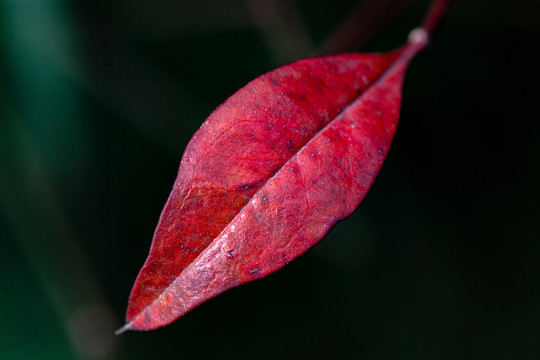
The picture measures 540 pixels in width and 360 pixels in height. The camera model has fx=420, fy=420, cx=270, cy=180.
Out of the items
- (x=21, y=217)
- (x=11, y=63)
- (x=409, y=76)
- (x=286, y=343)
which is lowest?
(x=286, y=343)

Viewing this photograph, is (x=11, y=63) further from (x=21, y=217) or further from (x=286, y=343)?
(x=286, y=343)

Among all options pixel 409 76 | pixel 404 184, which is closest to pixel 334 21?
pixel 409 76

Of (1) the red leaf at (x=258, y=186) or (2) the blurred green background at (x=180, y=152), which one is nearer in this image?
(1) the red leaf at (x=258, y=186)

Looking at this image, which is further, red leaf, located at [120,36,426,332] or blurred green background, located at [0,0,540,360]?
blurred green background, located at [0,0,540,360]

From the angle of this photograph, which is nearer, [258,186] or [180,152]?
[258,186]
